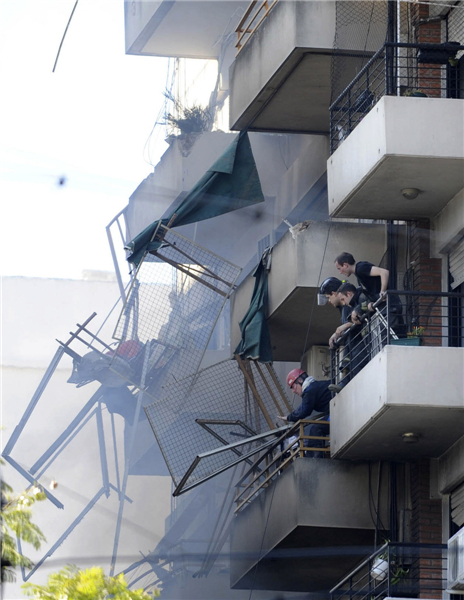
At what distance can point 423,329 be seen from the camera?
13.8 metres

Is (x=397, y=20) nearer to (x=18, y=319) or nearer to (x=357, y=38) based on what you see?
(x=357, y=38)

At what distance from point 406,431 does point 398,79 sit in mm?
4321

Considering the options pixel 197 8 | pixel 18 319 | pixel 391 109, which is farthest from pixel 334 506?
pixel 18 319

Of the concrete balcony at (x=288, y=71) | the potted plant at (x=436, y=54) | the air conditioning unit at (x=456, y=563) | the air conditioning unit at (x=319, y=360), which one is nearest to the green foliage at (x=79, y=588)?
the air conditioning unit at (x=456, y=563)

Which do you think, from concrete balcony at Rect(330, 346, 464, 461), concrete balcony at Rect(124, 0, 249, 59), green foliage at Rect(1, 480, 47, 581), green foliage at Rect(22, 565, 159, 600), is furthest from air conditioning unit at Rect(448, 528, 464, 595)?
concrete balcony at Rect(124, 0, 249, 59)

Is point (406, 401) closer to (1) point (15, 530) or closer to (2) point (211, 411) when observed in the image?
(1) point (15, 530)

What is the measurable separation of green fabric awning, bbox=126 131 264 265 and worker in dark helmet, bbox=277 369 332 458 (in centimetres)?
353

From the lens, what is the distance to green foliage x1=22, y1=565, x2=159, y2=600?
31.5 feet

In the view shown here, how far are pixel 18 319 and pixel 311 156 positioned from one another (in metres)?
22.6

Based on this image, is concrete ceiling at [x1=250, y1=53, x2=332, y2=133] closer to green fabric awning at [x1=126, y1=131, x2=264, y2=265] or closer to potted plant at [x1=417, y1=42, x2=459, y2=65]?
green fabric awning at [x1=126, y1=131, x2=264, y2=265]

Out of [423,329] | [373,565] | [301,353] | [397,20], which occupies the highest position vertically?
[397,20]

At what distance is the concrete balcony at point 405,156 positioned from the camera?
13375 millimetres

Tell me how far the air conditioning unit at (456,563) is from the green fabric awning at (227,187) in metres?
7.39

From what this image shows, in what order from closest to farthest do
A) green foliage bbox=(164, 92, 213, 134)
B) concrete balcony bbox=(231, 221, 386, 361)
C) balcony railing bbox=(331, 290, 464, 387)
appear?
balcony railing bbox=(331, 290, 464, 387), concrete balcony bbox=(231, 221, 386, 361), green foliage bbox=(164, 92, 213, 134)
